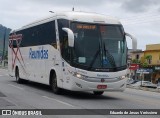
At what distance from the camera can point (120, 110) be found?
13.5 m

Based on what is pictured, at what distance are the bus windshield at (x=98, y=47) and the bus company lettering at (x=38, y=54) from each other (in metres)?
3.55

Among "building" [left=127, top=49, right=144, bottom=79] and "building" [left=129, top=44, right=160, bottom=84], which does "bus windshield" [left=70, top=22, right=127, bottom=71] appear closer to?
"building" [left=127, top=49, right=144, bottom=79]

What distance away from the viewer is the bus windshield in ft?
54.4

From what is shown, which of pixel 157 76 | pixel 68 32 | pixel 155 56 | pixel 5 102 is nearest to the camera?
pixel 5 102

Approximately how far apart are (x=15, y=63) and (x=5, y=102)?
1270 cm

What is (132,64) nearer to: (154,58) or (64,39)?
(64,39)

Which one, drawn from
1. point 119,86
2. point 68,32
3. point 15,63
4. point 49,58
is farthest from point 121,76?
point 15,63

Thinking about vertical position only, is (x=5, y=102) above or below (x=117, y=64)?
below

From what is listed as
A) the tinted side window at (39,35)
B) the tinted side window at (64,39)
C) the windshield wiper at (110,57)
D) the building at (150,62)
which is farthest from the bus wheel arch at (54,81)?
the building at (150,62)

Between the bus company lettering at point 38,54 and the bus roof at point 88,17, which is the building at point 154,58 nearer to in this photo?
the bus company lettering at point 38,54

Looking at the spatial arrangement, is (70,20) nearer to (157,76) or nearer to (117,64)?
(117,64)

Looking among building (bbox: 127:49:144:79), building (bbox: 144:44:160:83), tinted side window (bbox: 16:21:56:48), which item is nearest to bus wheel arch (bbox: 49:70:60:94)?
tinted side window (bbox: 16:21:56:48)

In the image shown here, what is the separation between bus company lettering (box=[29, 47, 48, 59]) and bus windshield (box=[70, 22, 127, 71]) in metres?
3.55

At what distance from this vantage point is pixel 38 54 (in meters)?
21.5
